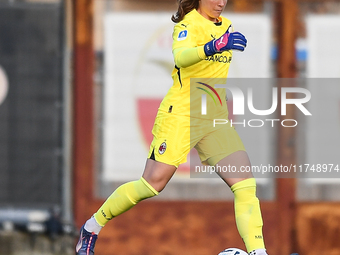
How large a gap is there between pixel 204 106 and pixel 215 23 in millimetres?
586

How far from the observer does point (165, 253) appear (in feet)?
25.0

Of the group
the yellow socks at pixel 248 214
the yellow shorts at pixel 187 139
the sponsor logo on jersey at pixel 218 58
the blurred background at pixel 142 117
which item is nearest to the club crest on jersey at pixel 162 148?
the yellow shorts at pixel 187 139

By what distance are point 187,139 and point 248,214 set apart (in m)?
0.68

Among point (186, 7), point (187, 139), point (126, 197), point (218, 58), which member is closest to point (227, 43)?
point (218, 58)

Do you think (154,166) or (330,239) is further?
(330,239)

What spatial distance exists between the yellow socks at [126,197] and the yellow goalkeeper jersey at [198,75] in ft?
1.87

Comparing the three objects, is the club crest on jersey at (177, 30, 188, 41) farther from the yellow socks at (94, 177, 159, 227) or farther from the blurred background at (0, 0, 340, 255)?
the blurred background at (0, 0, 340, 255)

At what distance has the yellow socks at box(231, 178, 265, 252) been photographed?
484 cm

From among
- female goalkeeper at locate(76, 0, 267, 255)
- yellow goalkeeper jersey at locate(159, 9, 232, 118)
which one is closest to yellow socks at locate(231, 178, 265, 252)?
female goalkeeper at locate(76, 0, 267, 255)

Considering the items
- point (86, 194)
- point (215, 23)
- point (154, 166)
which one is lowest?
point (86, 194)

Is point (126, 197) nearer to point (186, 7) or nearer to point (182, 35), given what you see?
→ point (182, 35)

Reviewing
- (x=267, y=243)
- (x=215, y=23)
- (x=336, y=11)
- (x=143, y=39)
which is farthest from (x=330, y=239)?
(x=215, y=23)

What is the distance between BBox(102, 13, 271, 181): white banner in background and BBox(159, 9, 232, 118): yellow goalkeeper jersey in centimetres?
263

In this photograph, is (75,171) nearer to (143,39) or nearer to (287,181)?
(143,39)
